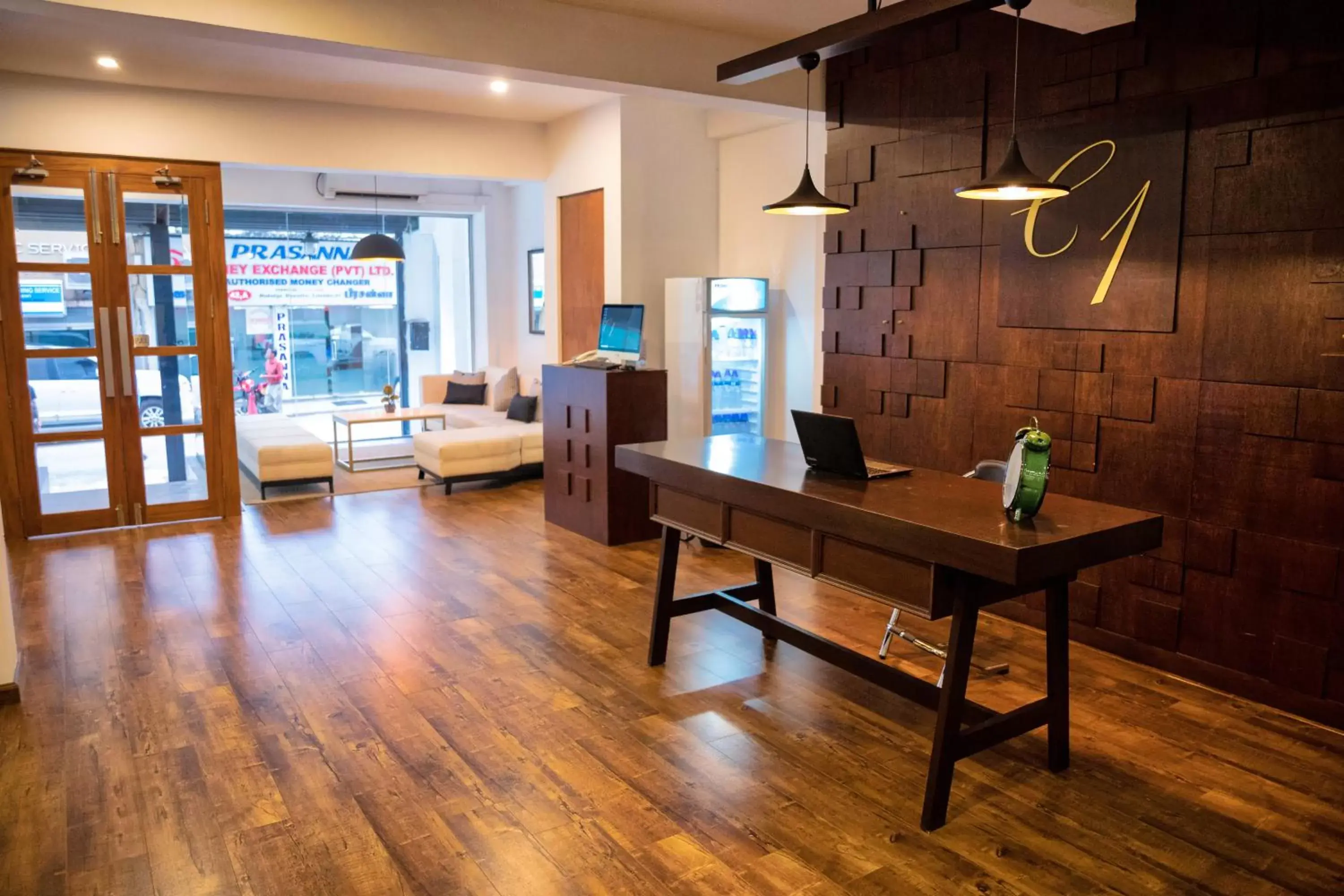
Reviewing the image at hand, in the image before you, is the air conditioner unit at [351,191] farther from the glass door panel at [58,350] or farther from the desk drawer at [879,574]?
the desk drawer at [879,574]

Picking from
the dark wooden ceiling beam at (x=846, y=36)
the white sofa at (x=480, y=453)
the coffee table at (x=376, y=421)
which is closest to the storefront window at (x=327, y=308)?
the coffee table at (x=376, y=421)

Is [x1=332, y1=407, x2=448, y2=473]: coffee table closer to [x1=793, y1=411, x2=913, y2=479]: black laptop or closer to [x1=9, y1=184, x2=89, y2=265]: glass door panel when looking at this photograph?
[x1=9, y1=184, x2=89, y2=265]: glass door panel

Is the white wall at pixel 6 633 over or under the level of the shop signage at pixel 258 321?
under

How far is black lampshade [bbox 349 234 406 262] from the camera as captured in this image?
31.0ft

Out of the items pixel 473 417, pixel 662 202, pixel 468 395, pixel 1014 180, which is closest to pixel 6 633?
pixel 1014 180

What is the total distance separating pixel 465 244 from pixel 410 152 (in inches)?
138

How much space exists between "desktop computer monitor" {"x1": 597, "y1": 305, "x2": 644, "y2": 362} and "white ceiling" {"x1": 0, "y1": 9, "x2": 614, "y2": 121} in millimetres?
1458

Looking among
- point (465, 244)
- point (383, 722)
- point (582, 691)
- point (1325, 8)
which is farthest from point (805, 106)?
point (465, 244)

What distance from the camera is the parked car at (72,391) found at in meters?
6.41

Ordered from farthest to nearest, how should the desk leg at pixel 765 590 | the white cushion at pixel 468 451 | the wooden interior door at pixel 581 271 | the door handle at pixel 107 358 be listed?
the wooden interior door at pixel 581 271 → the white cushion at pixel 468 451 → the door handle at pixel 107 358 → the desk leg at pixel 765 590

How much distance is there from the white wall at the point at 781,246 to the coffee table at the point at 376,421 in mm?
3507

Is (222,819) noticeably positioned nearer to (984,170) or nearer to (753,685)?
(753,685)

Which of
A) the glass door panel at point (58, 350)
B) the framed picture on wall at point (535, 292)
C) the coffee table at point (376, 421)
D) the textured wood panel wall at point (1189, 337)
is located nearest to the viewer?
the textured wood panel wall at point (1189, 337)

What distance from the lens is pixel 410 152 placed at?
779 cm
